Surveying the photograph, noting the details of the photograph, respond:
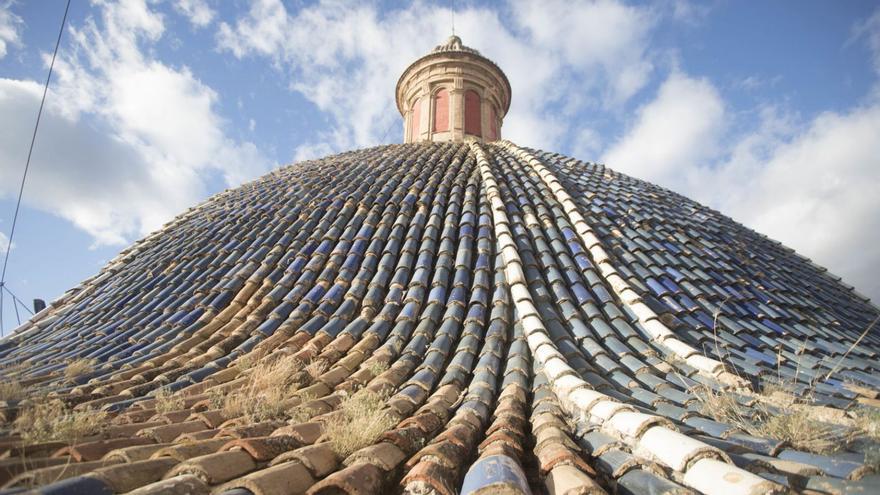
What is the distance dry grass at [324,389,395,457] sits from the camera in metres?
2.88

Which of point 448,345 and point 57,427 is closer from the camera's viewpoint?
point 57,427

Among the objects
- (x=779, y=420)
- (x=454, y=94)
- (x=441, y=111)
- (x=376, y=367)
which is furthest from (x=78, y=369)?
(x=454, y=94)

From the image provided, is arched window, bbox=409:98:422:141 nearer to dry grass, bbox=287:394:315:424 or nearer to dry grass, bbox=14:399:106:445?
dry grass, bbox=287:394:315:424

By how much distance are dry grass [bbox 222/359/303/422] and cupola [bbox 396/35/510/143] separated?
36.5 ft

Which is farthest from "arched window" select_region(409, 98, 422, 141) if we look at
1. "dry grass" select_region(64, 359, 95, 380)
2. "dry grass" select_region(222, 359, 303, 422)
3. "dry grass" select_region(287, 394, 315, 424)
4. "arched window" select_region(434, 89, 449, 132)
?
"dry grass" select_region(287, 394, 315, 424)

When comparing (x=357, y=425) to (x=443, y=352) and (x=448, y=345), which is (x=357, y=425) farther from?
(x=448, y=345)

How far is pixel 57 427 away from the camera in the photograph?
3018 millimetres

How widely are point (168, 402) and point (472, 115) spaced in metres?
12.9

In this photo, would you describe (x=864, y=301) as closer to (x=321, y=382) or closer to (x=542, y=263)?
(x=542, y=263)

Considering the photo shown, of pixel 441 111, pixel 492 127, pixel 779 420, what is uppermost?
pixel 441 111

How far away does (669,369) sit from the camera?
14.1 ft

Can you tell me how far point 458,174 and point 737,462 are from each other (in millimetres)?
7219

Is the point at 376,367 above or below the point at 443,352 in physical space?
below

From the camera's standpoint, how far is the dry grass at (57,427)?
2900mm
